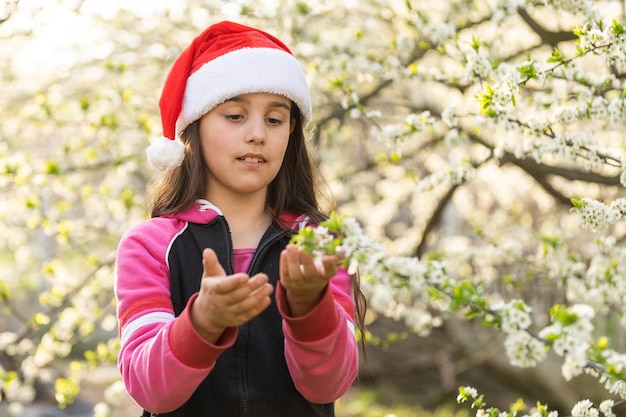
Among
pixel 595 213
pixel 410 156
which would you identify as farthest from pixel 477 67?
pixel 410 156

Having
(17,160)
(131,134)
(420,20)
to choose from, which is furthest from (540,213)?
(17,160)

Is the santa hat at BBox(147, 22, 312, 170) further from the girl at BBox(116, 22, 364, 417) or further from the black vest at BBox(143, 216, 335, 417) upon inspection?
the black vest at BBox(143, 216, 335, 417)

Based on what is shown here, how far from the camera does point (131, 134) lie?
5.30m

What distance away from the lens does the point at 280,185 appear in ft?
7.03

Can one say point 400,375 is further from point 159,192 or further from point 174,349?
point 174,349

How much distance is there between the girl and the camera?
1517 mm

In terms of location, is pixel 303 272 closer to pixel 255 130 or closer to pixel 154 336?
pixel 154 336

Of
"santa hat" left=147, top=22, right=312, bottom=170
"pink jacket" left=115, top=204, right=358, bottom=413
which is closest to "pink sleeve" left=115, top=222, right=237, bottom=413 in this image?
"pink jacket" left=115, top=204, right=358, bottom=413

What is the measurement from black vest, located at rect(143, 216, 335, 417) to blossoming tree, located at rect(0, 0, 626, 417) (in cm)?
27

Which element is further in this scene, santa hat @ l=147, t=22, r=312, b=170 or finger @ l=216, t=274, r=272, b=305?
santa hat @ l=147, t=22, r=312, b=170

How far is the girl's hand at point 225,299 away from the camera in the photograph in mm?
1385

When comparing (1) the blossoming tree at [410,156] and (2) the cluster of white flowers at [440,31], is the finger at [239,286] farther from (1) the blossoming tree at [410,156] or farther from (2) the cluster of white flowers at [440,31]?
(2) the cluster of white flowers at [440,31]

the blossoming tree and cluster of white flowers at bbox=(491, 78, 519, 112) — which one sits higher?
cluster of white flowers at bbox=(491, 78, 519, 112)

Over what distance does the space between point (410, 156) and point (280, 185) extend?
134 inches
